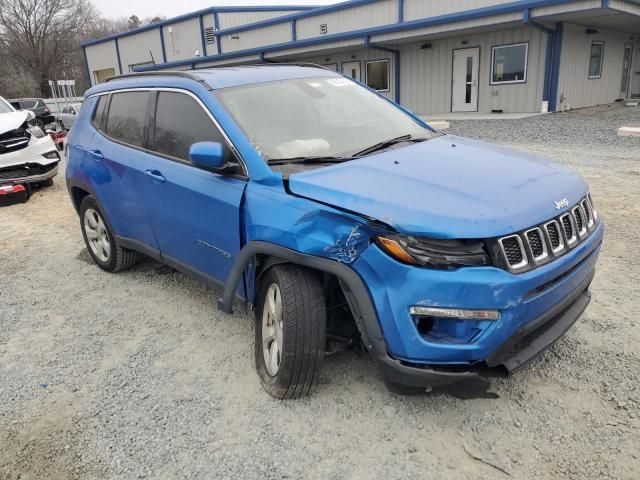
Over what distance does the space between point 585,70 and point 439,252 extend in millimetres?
19024

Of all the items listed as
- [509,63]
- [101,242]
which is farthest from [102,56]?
Answer: [101,242]

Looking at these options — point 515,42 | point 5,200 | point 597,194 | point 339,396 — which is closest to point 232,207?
point 339,396

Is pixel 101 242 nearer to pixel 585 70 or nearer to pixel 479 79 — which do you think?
pixel 479 79

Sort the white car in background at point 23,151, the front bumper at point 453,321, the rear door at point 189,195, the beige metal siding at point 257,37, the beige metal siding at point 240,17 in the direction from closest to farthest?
the front bumper at point 453,321, the rear door at point 189,195, the white car in background at point 23,151, the beige metal siding at point 257,37, the beige metal siding at point 240,17

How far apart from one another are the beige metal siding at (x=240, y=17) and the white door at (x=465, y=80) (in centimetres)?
1642

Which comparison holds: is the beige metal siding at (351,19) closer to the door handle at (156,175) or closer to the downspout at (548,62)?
the downspout at (548,62)

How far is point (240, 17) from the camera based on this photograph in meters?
31.5

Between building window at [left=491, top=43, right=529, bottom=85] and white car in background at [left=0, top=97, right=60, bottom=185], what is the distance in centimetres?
1454

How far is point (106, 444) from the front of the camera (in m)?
2.68

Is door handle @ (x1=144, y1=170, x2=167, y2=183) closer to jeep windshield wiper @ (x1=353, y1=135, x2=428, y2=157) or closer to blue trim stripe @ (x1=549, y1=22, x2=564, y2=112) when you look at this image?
jeep windshield wiper @ (x1=353, y1=135, x2=428, y2=157)

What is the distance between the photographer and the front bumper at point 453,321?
2318 mm

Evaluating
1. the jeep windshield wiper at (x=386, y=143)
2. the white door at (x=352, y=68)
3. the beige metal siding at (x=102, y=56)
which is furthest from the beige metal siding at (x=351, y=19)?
the beige metal siding at (x=102, y=56)

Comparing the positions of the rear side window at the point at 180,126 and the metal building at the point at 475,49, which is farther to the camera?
the metal building at the point at 475,49

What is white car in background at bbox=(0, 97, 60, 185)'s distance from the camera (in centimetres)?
832
